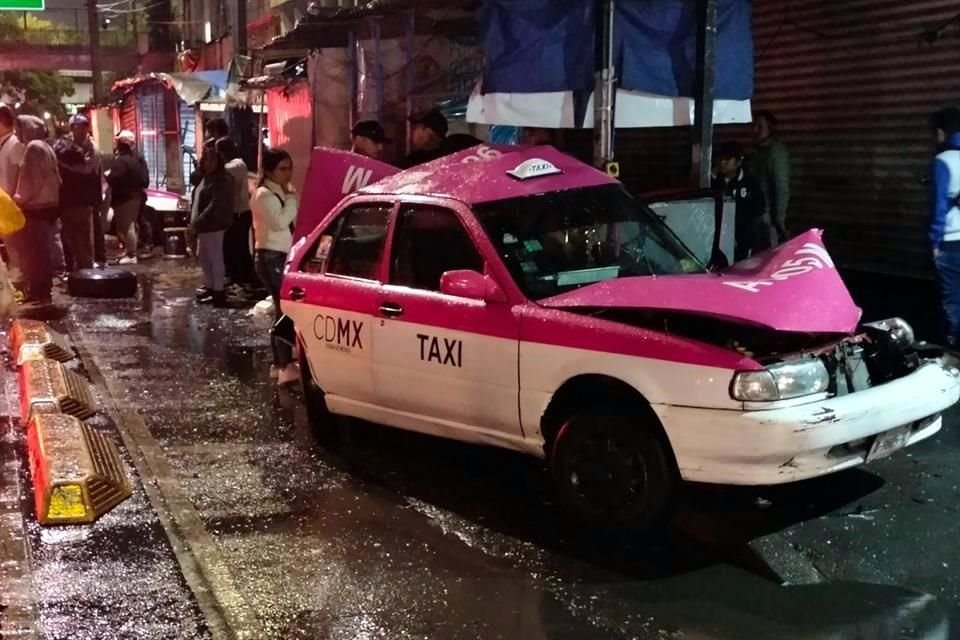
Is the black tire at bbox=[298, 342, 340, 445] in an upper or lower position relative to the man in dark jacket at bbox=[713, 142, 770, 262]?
lower

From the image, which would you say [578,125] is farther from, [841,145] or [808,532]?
[808,532]

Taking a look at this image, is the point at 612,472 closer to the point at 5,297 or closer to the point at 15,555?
the point at 15,555

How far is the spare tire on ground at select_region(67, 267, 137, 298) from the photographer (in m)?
13.2

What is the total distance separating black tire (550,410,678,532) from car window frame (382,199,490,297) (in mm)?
1011

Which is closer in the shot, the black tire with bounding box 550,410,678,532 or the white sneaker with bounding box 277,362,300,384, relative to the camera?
the black tire with bounding box 550,410,678,532

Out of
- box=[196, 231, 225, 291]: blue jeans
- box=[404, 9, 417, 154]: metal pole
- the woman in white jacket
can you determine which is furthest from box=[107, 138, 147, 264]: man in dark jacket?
the woman in white jacket

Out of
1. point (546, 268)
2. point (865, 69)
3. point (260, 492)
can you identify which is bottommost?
point (260, 492)

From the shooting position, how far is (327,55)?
1267cm

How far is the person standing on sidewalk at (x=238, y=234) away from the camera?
12797 millimetres

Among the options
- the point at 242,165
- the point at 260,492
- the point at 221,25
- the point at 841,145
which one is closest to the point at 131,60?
the point at 221,25

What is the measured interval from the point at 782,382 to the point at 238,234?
9754 millimetres

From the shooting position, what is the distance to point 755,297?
4.86 m

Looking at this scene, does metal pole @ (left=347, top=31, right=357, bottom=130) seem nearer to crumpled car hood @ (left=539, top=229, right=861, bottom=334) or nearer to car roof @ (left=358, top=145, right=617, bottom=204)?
car roof @ (left=358, top=145, right=617, bottom=204)

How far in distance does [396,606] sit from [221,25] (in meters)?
29.4
